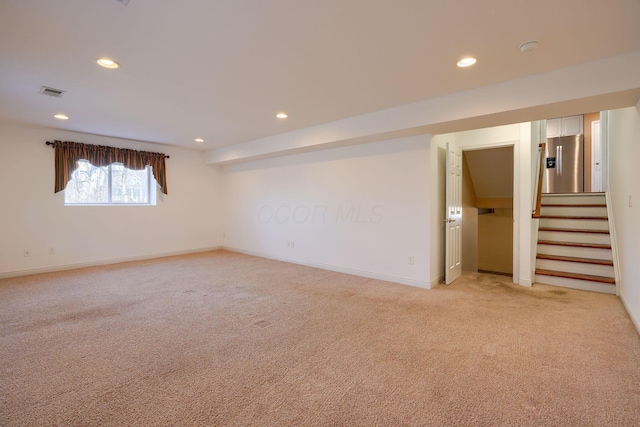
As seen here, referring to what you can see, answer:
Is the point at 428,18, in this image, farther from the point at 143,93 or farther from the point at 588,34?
the point at 143,93

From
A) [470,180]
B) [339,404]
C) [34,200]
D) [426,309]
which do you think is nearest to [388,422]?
[339,404]

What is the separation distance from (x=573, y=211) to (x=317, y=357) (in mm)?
5113

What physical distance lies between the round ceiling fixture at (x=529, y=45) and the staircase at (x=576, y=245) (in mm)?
3243

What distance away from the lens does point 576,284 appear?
13.1ft

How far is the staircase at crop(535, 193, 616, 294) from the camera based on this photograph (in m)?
4.00

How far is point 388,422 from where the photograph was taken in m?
1.63

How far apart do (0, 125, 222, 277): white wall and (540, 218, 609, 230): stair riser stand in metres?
6.92

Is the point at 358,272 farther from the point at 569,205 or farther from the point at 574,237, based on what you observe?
the point at 569,205

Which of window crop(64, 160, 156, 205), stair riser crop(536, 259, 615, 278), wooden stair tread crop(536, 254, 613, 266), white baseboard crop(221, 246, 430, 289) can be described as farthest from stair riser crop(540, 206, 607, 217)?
window crop(64, 160, 156, 205)

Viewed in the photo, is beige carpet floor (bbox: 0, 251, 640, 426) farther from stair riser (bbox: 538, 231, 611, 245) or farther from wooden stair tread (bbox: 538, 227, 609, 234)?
wooden stair tread (bbox: 538, 227, 609, 234)

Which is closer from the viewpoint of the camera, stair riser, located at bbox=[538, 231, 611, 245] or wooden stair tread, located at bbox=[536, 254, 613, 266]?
wooden stair tread, located at bbox=[536, 254, 613, 266]

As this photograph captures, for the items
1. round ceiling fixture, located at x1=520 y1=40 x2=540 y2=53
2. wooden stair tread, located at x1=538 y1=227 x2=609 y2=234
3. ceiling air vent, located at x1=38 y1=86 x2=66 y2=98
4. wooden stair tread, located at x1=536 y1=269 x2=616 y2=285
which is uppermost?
ceiling air vent, located at x1=38 y1=86 x2=66 y2=98

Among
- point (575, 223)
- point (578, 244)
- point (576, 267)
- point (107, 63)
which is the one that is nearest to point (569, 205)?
point (575, 223)

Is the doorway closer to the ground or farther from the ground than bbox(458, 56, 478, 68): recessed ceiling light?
closer to the ground
